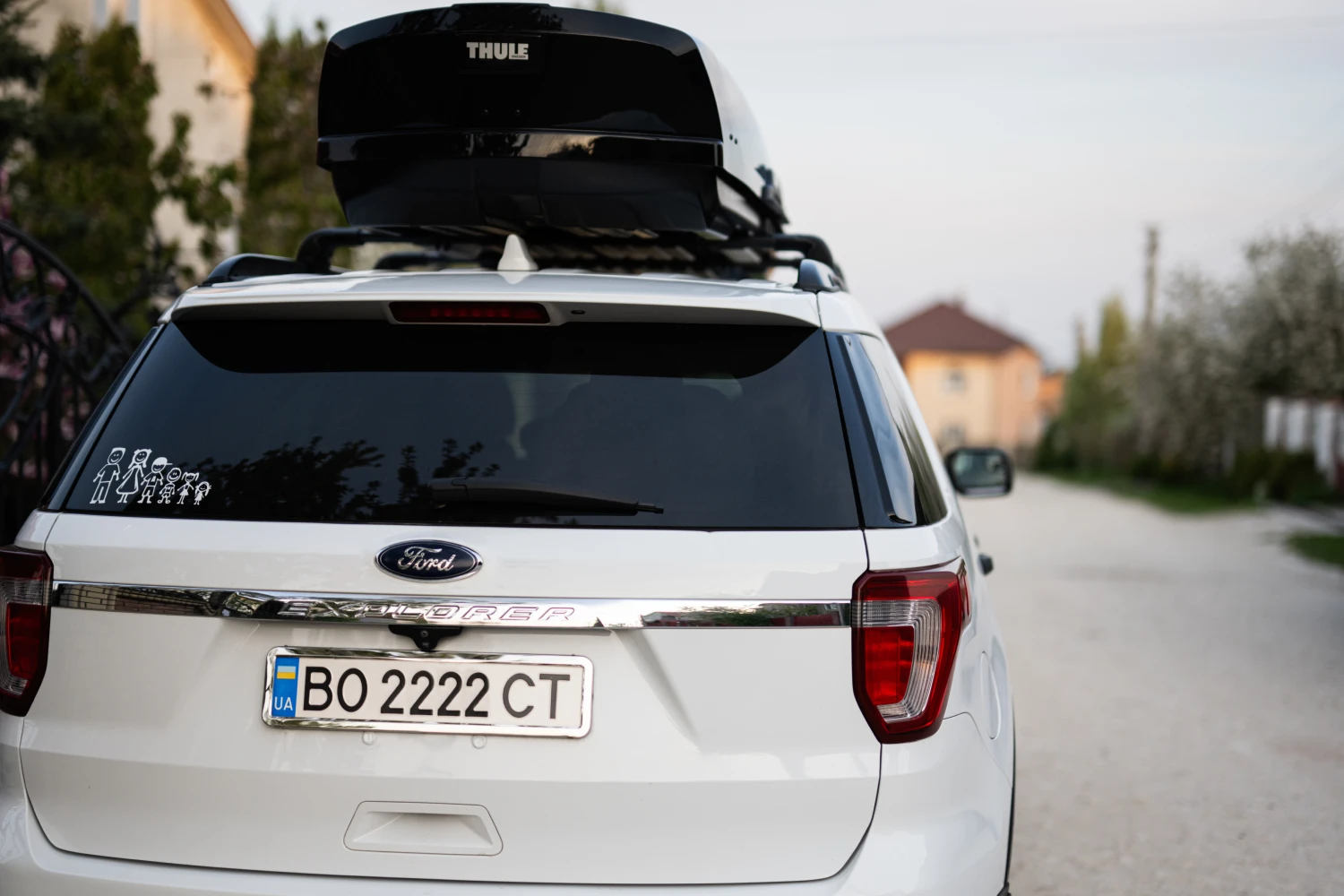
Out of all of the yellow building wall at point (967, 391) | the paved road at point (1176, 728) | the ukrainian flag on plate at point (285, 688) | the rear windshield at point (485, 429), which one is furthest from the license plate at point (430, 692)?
the yellow building wall at point (967, 391)

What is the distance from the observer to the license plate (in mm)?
2184

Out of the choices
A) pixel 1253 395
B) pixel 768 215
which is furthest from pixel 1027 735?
pixel 1253 395

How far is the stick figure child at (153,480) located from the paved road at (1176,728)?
3221 mm

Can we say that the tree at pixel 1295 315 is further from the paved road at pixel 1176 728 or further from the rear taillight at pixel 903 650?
the rear taillight at pixel 903 650

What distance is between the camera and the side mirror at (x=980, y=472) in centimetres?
495

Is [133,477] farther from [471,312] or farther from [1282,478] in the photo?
[1282,478]

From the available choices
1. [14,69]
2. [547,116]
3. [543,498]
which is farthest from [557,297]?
[14,69]

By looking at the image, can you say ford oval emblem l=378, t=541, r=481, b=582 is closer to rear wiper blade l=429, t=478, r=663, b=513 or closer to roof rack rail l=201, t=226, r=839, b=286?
rear wiper blade l=429, t=478, r=663, b=513

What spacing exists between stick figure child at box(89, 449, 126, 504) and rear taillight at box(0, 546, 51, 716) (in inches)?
5.4

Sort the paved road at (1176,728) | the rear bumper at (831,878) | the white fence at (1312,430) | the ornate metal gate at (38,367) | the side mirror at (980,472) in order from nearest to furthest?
the rear bumper at (831,878)
the paved road at (1176,728)
the side mirror at (980,472)
the ornate metal gate at (38,367)
the white fence at (1312,430)

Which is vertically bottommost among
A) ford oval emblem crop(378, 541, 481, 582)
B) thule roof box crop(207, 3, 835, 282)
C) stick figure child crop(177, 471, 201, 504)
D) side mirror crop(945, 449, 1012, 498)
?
side mirror crop(945, 449, 1012, 498)

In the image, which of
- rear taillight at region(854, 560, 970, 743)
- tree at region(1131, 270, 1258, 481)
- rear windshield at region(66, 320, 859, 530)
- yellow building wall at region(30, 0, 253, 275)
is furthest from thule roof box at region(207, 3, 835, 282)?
tree at region(1131, 270, 1258, 481)

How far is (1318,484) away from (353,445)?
30576 mm

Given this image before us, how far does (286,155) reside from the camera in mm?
16547
